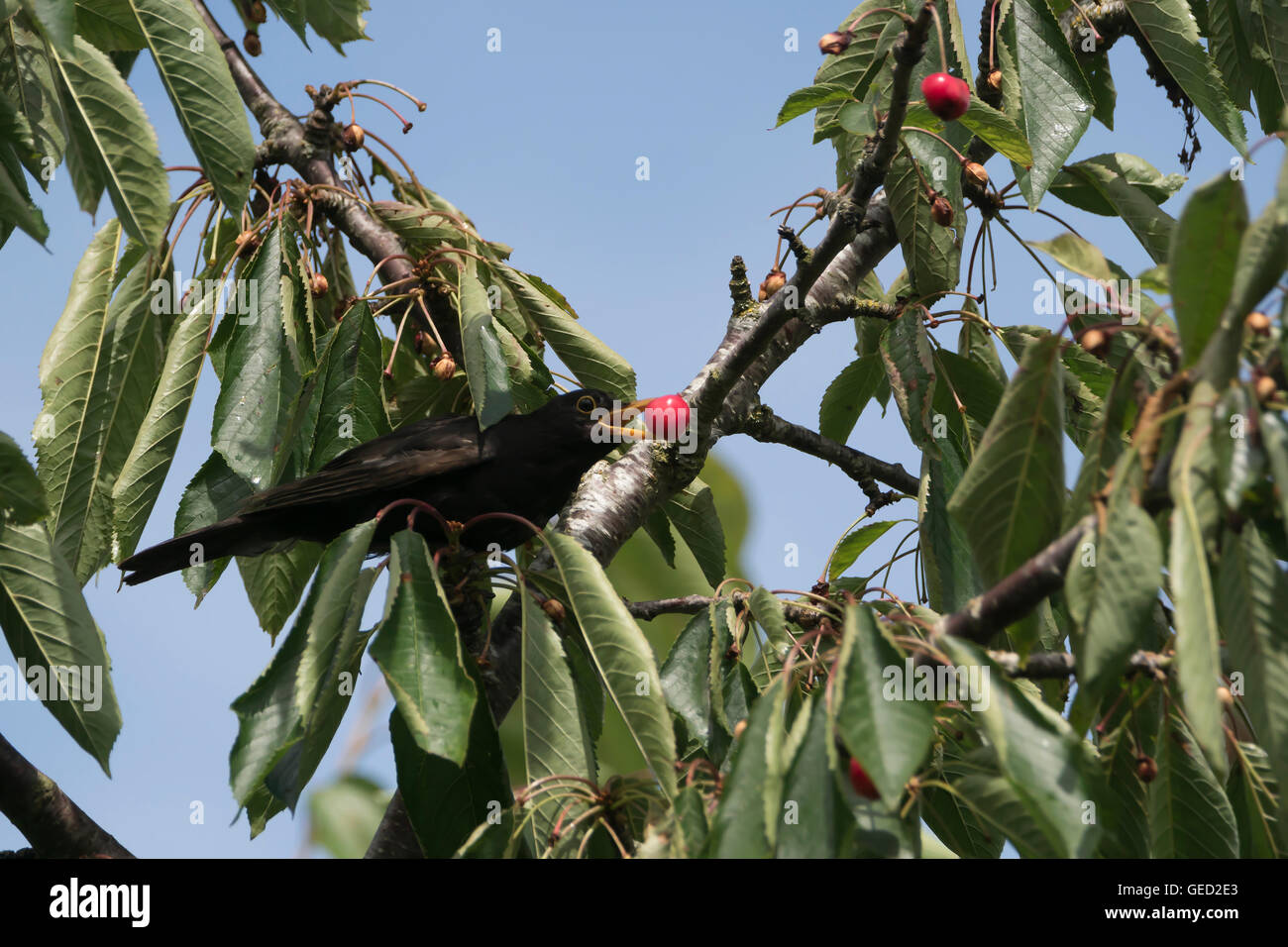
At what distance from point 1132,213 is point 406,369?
2.73 m

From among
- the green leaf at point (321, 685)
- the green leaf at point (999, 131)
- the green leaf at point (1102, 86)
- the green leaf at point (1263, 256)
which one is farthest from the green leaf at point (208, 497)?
the green leaf at point (1102, 86)

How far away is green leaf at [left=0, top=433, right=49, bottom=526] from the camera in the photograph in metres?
2.36

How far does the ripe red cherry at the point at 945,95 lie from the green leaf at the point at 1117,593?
4.39 ft

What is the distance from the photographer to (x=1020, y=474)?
6.40 feet

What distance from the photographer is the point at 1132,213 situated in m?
3.51

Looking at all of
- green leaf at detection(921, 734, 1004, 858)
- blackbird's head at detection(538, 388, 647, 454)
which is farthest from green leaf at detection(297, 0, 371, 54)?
green leaf at detection(921, 734, 1004, 858)

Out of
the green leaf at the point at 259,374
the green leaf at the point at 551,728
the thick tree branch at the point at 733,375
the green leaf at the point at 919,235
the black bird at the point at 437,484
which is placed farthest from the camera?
the black bird at the point at 437,484

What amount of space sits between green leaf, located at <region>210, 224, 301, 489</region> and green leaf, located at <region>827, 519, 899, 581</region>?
175cm

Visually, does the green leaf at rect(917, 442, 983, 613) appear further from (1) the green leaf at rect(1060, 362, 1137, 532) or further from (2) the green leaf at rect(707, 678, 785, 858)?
(2) the green leaf at rect(707, 678, 785, 858)

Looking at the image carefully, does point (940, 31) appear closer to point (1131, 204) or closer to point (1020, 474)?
point (1131, 204)

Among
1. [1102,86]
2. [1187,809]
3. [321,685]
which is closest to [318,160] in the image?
[321,685]

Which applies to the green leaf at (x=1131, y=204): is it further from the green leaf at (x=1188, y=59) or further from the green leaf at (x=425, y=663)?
the green leaf at (x=425, y=663)

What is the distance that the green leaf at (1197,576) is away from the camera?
1.45 metres
